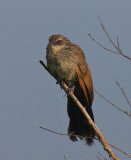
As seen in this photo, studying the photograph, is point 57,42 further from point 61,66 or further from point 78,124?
point 78,124

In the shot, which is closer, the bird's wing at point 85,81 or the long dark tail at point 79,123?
the long dark tail at point 79,123

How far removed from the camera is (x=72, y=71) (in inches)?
200

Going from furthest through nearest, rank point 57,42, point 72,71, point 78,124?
point 57,42, point 72,71, point 78,124

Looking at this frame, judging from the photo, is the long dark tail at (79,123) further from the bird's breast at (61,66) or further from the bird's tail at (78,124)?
the bird's breast at (61,66)

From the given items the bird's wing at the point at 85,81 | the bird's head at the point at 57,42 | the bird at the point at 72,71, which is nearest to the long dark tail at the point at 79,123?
the bird at the point at 72,71

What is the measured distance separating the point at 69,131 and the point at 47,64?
44.2 inches

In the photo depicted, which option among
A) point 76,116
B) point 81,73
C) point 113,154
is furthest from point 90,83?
point 113,154

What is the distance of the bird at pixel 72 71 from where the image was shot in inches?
197

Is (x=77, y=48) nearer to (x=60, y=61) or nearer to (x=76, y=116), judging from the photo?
(x=60, y=61)

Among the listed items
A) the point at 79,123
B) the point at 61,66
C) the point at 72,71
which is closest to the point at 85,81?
the point at 72,71

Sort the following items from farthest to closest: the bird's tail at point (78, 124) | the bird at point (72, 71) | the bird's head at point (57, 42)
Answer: the bird's head at point (57, 42)
the bird at point (72, 71)
the bird's tail at point (78, 124)

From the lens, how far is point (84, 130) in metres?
4.80

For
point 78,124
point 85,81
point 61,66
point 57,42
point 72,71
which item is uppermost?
point 57,42

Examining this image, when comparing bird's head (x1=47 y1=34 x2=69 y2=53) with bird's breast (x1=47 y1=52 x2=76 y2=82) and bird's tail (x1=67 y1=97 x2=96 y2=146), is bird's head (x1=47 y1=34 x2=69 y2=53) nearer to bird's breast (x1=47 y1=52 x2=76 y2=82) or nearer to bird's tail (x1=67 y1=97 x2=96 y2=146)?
bird's breast (x1=47 y1=52 x2=76 y2=82)
